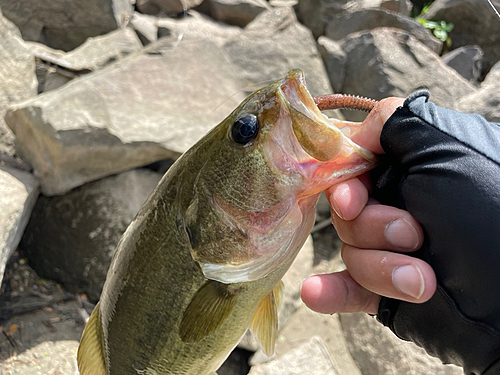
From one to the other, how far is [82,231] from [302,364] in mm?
1991

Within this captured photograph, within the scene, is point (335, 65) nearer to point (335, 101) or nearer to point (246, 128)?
point (335, 101)

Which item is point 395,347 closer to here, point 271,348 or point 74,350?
point 271,348

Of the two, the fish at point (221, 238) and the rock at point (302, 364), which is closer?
Answer: the fish at point (221, 238)

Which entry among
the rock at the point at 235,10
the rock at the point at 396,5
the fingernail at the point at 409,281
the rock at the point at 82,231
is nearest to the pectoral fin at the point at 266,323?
the fingernail at the point at 409,281

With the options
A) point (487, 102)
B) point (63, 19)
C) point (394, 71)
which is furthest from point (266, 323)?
point (63, 19)

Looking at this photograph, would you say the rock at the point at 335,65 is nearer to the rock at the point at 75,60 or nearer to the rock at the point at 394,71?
the rock at the point at 394,71

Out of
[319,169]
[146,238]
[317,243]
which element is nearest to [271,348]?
[146,238]

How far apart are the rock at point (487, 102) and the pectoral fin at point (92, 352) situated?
151 inches

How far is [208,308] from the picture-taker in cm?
136

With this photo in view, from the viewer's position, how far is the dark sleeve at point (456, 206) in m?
1.14

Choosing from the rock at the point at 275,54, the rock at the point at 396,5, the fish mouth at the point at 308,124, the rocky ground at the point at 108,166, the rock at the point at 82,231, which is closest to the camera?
the fish mouth at the point at 308,124

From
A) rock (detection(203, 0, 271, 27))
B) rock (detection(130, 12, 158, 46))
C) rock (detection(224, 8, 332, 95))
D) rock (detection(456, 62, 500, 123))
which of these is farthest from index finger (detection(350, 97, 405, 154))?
rock (detection(203, 0, 271, 27))

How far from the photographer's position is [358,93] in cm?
552

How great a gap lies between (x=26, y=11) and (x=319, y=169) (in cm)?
575
